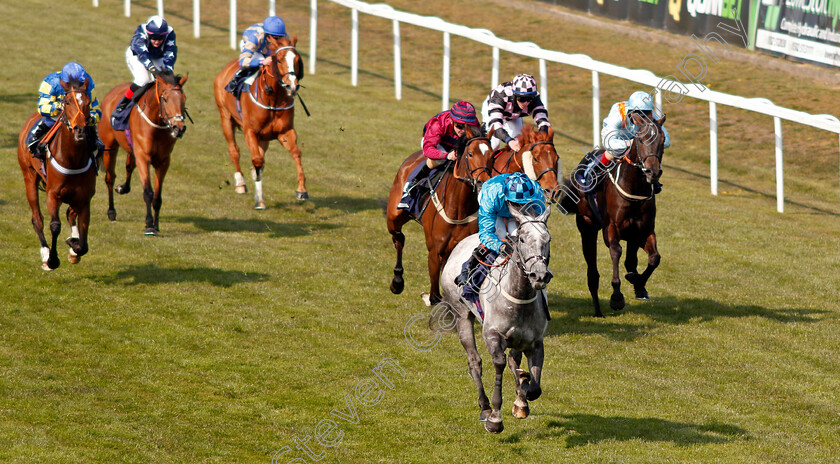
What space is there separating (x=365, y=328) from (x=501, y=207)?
3913 mm

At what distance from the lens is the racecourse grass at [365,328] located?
7797 mm

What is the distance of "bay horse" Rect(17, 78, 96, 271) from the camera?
416 inches

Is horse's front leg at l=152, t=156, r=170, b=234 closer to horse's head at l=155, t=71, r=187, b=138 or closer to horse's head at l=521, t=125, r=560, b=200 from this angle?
horse's head at l=155, t=71, r=187, b=138

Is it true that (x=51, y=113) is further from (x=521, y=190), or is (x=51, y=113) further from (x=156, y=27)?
(x=521, y=190)

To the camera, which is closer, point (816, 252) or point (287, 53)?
point (816, 252)

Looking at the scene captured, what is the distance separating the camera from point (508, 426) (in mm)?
8008

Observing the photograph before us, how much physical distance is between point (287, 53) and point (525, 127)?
672 cm

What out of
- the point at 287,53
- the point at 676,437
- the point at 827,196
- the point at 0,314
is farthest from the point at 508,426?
the point at 827,196

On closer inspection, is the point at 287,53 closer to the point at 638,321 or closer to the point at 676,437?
the point at 638,321

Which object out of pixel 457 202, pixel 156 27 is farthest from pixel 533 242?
pixel 156 27

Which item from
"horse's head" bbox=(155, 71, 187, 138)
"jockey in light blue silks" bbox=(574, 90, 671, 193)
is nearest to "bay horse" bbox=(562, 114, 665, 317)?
"jockey in light blue silks" bbox=(574, 90, 671, 193)

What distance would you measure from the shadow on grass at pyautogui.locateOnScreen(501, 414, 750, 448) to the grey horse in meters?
0.77

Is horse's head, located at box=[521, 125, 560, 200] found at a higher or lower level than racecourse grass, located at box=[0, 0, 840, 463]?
higher

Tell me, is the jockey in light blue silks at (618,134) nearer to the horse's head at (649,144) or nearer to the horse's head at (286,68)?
the horse's head at (649,144)
